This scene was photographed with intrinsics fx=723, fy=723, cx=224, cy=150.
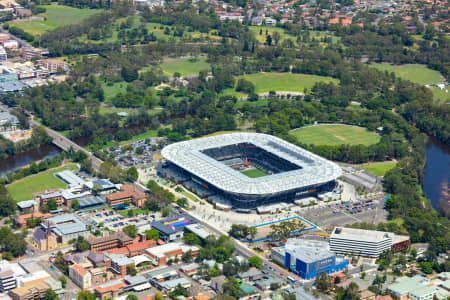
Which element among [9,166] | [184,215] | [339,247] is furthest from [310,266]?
[9,166]

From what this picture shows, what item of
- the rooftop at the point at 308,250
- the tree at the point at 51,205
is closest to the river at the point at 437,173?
the rooftop at the point at 308,250

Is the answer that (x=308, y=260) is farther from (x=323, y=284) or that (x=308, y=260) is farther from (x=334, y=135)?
(x=334, y=135)

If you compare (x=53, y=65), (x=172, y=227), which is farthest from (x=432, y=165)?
(x=53, y=65)

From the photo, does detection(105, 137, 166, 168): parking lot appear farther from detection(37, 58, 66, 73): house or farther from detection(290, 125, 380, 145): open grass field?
detection(37, 58, 66, 73): house

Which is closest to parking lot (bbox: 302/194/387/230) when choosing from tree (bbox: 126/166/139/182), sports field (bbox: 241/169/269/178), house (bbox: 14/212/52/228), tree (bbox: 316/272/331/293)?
sports field (bbox: 241/169/269/178)

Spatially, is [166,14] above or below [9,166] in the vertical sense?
above

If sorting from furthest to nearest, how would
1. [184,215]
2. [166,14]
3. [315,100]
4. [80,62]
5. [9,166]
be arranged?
[166,14], [80,62], [315,100], [9,166], [184,215]

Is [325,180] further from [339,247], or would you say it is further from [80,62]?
[80,62]
